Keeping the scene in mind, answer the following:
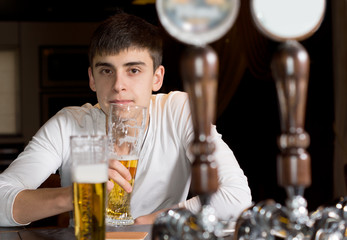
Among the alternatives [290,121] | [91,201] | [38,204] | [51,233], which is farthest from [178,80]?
[290,121]

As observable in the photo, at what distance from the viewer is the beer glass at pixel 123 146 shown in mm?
1285

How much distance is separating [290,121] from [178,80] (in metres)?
5.92

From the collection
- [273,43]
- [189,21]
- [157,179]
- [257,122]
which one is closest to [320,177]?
[257,122]

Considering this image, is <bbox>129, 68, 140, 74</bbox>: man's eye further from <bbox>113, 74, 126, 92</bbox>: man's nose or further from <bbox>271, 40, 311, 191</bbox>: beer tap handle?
<bbox>271, 40, 311, 191</bbox>: beer tap handle

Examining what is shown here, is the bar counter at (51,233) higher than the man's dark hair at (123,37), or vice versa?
the man's dark hair at (123,37)

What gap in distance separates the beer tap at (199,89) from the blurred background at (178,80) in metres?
2.95

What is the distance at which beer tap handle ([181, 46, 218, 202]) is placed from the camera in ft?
1.83

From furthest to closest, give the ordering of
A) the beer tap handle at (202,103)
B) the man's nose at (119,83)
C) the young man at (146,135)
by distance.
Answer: the man's nose at (119,83)
the young man at (146,135)
the beer tap handle at (202,103)

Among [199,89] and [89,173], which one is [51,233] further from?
[199,89]

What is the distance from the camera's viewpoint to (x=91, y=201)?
90 centimetres

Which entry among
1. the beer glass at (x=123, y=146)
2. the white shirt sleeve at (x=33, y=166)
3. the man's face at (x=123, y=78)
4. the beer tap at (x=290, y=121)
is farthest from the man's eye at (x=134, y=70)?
the beer tap at (x=290, y=121)

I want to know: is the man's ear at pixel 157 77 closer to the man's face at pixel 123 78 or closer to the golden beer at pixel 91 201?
the man's face at pixel 123 78

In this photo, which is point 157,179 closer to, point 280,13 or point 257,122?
point 280,13

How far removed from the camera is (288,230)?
65cm
